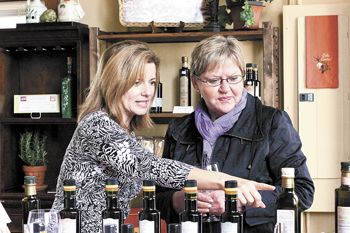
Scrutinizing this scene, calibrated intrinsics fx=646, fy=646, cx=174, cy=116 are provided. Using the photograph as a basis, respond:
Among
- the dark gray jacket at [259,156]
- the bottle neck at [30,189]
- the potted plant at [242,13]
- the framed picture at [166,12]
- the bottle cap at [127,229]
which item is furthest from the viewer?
the framed picture at [166,12]

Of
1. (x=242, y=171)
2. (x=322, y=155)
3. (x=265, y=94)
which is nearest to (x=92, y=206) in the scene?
(x=242, y=171)

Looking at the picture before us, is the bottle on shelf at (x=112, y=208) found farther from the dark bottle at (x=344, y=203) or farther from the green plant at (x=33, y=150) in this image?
the green plant at (x=33, y=150)

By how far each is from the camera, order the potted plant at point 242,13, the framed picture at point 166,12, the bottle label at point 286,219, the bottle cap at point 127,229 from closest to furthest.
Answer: the bottle cap at point 127,229, the bottle label at point 286,219, the potted plant at point 242,13, the framed picture at point 166,12

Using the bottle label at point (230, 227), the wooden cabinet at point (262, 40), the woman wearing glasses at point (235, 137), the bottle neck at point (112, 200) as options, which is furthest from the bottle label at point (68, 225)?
the wooden cabinet at point (262, 40)

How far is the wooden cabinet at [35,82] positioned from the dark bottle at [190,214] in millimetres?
2397

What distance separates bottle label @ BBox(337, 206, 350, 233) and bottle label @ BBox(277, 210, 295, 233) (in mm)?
123

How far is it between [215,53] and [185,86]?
1750 mm

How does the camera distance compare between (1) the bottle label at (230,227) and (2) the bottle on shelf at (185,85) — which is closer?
(1) the bottle label at (230,227)

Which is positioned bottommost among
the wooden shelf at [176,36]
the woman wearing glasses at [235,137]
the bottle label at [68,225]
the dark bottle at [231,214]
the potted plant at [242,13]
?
the bottle label at [68,225]

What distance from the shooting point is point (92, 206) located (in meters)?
2.04

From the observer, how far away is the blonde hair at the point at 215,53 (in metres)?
2.19

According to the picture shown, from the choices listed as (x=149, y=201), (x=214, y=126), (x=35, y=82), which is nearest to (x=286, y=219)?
(x=149, y=201)

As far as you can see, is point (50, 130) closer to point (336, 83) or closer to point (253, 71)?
point (253, 71)

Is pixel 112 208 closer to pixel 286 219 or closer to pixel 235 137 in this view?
pixel 286 219
